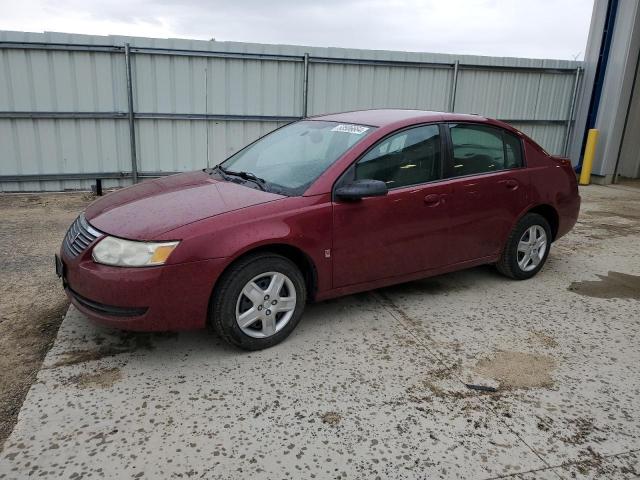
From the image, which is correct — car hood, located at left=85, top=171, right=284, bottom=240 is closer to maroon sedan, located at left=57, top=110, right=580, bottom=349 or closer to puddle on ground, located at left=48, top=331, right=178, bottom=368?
maroon sedan, located at left=57, top=110, right=580, bottom=349

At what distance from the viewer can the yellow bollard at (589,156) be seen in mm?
10711

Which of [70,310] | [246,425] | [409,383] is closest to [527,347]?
[409,383]

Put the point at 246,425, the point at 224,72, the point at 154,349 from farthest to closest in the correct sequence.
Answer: the point at 224,72 → the point at 154,349 → the point at 246,425

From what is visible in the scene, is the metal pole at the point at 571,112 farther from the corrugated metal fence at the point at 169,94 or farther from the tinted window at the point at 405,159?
the tinted window at the point at 405,159

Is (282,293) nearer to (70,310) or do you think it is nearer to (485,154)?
(70,310)

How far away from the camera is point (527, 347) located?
359cm

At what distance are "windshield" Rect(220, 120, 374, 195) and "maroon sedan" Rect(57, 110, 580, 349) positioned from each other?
0.02 meters

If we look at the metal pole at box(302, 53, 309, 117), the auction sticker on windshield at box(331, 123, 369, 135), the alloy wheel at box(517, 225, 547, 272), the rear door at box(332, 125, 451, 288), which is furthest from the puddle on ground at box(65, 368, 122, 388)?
the metal pole at box(302, 53, 309, 117)

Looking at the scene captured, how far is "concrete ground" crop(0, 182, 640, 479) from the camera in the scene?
96.9 inches

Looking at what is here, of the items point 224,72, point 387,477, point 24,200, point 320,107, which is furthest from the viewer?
point 320,107

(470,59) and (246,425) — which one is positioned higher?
(470,59)

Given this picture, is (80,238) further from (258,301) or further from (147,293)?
(258,301)

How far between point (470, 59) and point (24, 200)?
8432 mm

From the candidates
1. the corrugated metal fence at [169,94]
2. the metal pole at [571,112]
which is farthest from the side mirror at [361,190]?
the metal pole at [571,112]
